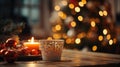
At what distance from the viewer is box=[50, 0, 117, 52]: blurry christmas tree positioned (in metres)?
4.05

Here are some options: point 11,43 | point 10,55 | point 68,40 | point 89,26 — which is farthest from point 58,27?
point 10,55

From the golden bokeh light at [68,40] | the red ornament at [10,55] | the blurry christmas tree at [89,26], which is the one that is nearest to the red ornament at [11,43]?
the red ornament at [10,55]

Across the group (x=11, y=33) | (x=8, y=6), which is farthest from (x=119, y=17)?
(x=11, y=33)

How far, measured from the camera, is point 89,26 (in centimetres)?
408

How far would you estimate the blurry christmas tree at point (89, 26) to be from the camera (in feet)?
13.3

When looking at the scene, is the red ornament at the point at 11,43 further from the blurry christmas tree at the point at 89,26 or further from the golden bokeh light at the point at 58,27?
the golden bokeh light at the point at 58,27

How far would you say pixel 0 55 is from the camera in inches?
51.4

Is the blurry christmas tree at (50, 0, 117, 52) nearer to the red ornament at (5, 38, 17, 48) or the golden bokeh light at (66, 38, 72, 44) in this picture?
the golden bokeh light at (66, 38, 72, 44)

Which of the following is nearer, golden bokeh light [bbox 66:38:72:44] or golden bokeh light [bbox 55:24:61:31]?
golden bokeh light [bbox 66:38:72:44]

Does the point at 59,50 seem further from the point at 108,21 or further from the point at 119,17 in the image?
the point at 119,17

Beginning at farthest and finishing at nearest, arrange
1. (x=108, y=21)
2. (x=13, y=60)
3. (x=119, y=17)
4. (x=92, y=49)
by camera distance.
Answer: (x=119, y=17), (x=108, y=21), (x=92, y=49), (x=13, y=60)

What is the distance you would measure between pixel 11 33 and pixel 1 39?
5 centimetres

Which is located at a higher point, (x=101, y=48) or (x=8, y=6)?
(x=8, y=6)

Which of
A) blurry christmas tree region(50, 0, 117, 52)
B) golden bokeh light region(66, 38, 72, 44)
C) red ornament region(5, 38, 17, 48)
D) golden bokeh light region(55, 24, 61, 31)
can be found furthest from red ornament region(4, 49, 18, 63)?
golden bokeh light region(55, 24, 61, 31)
